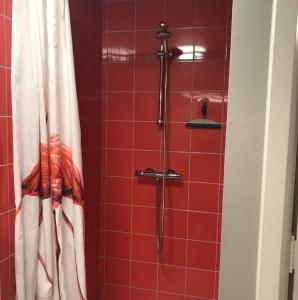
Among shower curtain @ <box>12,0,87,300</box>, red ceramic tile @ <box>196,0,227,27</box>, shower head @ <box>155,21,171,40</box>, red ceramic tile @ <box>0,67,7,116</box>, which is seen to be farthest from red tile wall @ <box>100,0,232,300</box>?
red ceramic tile @ <box>0,67,7,116</box>

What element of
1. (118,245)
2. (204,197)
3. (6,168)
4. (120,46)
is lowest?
(118,245)

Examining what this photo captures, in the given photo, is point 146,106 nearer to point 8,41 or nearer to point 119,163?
point 119,163

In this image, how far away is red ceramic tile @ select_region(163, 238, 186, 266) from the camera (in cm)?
196

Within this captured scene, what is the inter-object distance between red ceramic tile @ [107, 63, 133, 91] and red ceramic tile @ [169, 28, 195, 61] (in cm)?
32

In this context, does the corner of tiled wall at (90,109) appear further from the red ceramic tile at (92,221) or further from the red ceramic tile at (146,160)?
the red ceramic tile at (146,160)

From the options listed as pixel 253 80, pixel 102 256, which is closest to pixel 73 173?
pixel 253 80

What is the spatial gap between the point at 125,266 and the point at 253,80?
1808mm

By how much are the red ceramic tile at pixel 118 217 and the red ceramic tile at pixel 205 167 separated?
556 mm

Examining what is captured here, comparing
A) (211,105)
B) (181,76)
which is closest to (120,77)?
(181,76)

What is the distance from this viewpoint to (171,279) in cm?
199

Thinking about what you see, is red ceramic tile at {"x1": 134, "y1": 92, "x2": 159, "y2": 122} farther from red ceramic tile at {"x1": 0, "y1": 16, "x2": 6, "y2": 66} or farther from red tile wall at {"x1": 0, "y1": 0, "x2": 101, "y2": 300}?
red ceramic tile at {"x1": 0, "y1": 16, "x2": 6, "y2": 66}

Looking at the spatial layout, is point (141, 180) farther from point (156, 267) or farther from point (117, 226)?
point (156, 267)

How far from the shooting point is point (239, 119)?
2.23 ft

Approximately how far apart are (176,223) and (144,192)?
1.03 feet
